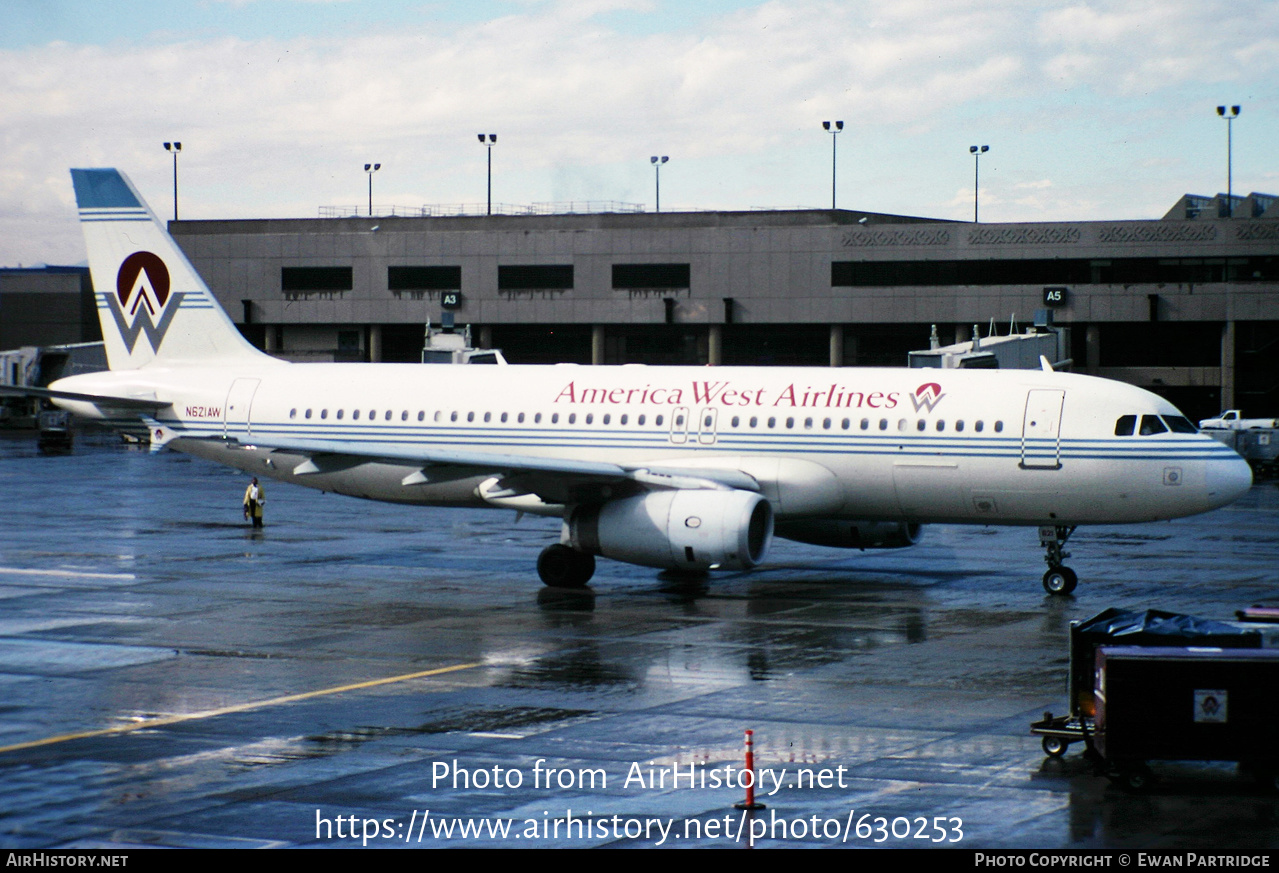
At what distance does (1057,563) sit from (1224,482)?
3.64m

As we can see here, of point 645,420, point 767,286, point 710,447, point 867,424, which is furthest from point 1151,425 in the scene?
point 767,286

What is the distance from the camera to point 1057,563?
101 ft

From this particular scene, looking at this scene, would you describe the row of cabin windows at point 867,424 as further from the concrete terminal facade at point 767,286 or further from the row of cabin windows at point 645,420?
the concrete terminal facade at point 767,286

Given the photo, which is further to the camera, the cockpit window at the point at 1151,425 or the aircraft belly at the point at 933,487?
the aircraft belly at the point at 933,487

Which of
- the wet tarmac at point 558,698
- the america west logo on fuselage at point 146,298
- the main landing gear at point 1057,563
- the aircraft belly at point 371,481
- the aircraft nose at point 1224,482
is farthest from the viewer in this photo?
the america west logo on fuselage at point 146,298

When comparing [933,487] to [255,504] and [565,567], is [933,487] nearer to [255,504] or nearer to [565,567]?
[565,567]

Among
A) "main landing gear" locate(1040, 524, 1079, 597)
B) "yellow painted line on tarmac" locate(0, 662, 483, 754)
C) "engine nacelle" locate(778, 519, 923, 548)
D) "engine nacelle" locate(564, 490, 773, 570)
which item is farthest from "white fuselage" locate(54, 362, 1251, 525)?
"yellow painted line on tarmac" locate(0, 662, 483, 754)

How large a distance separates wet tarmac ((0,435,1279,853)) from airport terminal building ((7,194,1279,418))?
53.8m

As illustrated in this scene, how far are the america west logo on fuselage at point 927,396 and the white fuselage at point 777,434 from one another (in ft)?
0.13

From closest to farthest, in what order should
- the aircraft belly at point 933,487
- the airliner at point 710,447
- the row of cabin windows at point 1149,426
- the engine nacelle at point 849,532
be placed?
the airliner at point 710,447 < the row of cabin windows at point 1149,426 < the aircraft belly at point 933,487 < the engine nacelle at point 849,532

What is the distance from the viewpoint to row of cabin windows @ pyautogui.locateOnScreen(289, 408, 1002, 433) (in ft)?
99.8

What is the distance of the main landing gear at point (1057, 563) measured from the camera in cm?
3023

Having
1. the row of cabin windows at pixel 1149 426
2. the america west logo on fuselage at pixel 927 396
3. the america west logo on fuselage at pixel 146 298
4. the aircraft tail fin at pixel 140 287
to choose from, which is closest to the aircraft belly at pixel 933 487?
the america west logo on fuselage at pixel 927 396

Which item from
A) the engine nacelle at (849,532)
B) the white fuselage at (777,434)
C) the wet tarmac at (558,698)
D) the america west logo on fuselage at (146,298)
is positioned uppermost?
the america west logo on fuselage at (146,298)
